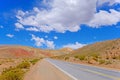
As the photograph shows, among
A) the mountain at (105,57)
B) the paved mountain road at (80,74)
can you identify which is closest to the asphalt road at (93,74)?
the paved mountain road at (80,74)

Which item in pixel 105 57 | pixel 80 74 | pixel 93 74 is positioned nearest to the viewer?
pixel 93 74

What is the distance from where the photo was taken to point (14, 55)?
614 ft

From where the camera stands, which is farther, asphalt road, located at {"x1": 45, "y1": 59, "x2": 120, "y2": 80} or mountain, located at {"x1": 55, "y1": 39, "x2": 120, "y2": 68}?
mountain, located at {"x1": 55, "y1": 39, "x2": 120, "y2": 68}

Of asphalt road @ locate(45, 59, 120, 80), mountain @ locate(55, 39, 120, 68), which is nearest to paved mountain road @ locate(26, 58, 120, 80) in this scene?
asphalt road @ locate(45, 59, 120, 80)

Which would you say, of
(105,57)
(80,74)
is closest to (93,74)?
(80,74)

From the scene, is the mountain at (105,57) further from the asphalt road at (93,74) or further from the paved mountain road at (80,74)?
the paved mountain road at (80,74)

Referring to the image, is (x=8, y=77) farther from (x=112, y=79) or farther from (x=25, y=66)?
(x=25, y=66)

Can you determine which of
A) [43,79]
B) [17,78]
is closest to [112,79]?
[43,79]

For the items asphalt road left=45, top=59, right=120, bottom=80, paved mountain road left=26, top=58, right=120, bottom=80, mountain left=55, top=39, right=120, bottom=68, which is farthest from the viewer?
mountain left=55, top=39, right=120, bottom=68

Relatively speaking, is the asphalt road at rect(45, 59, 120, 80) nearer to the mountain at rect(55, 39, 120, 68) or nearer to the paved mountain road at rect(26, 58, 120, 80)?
the paved mountain road at rect(26, 58, 120, 80)

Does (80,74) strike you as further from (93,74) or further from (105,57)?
(105,57)

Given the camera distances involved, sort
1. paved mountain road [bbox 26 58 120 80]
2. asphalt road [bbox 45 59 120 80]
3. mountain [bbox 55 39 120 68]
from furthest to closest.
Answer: mountain [bbox 55 39 120 68], paved mountain road [bbox 26 58 120 80], asphalt road [bbox 45 59 120 80]

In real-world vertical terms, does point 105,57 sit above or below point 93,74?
above

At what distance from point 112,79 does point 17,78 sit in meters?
6.02
